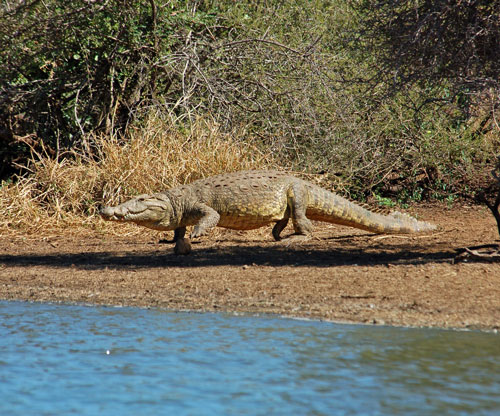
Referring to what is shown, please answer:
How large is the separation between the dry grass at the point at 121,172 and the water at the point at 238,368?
5.12 m

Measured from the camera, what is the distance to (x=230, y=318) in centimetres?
574

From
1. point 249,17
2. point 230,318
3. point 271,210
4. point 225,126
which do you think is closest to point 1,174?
point 225,126

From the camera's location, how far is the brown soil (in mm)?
5941

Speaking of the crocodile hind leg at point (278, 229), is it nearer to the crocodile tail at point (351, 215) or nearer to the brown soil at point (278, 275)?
the brown soil at point (278, 275)

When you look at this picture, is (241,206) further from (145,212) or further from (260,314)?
(260,314)

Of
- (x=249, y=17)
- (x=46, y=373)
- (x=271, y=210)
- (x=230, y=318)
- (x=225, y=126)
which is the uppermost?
(x=249, y=17)

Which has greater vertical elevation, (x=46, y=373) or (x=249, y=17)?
(x=249, y=17)

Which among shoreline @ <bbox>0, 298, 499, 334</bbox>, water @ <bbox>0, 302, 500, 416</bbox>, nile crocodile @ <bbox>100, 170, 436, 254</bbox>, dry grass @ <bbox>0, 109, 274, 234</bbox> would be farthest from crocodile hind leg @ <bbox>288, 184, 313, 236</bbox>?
water @ <bbox>0, 302, 500, 416</bbox>

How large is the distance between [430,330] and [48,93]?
9746 millimetres

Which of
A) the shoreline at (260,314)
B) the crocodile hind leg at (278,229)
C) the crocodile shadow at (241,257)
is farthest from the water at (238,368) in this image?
the crocodile hind leg at (278,229)

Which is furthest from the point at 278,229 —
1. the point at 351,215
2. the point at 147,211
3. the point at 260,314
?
the point at 260,314

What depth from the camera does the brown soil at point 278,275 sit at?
19.5 feet

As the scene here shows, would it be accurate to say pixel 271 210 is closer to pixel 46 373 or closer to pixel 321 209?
pixel 321 209

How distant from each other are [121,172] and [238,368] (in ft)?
22.5
